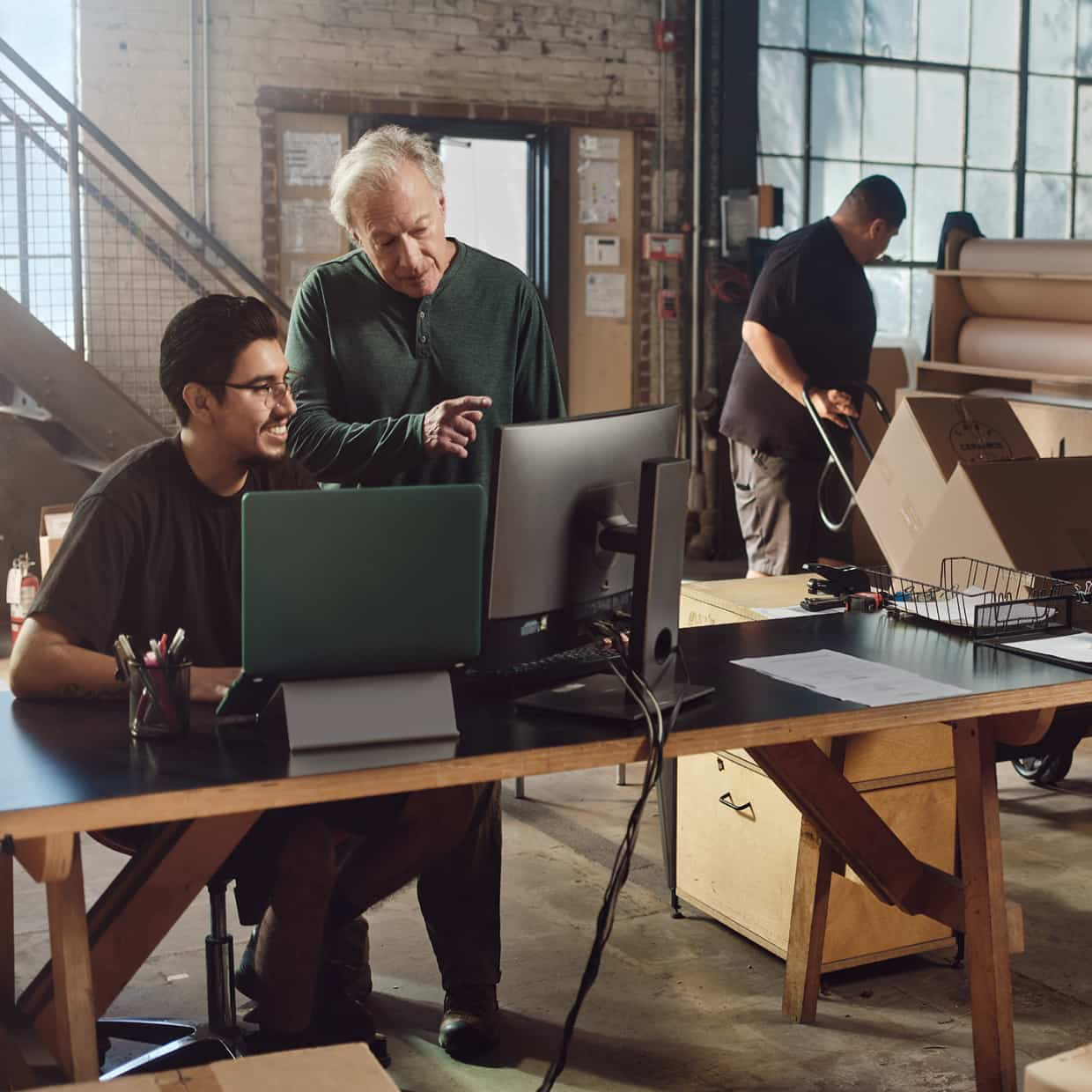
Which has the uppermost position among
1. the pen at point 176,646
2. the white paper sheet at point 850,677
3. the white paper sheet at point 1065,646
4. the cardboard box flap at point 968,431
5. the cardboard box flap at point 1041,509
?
Result: the cardboard box flap at point 968,431

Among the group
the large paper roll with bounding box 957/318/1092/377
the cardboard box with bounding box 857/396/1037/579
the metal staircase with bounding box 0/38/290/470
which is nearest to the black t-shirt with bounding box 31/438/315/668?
the cardboard box with bounding box 857/396/1037/579

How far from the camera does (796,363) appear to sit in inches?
190

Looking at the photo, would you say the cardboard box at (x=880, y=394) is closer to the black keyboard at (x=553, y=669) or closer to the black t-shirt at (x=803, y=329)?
the black t-shirt at (x=803, y=329)

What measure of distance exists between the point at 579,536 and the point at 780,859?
1075 mm

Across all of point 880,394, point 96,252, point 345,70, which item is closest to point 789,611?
point 880,394

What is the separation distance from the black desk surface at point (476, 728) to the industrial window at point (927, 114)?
590 centimetres

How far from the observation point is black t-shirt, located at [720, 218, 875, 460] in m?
4.77

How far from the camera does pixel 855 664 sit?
2432 millimetres

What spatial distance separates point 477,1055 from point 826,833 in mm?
711

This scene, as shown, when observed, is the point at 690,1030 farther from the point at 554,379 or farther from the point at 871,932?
the point at 554,379

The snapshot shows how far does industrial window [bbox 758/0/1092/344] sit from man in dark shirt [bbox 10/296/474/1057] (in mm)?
6123

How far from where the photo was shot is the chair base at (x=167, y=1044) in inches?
91.6

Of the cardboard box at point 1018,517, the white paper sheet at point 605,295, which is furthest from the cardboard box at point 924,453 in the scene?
the white paper sheet at point 605,295

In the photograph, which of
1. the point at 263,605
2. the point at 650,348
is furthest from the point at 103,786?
the point at 650,348
